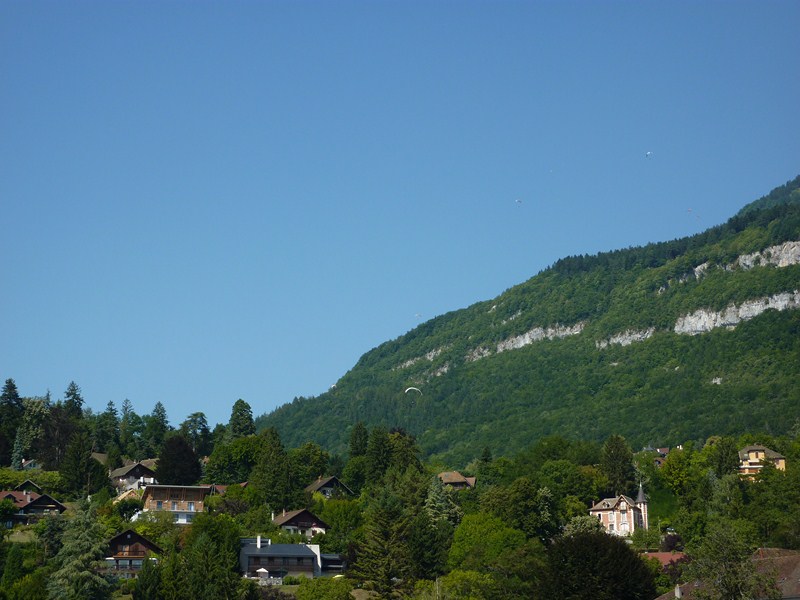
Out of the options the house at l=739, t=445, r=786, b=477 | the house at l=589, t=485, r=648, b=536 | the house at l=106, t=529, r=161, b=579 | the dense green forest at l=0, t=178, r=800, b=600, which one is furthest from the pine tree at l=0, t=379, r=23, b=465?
the house at l=739, t=445, r=786, b=477

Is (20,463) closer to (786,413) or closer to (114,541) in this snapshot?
(114,541)

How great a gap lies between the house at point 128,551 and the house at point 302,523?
13270 millimetres

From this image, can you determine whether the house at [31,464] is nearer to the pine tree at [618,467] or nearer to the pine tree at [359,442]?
the pine tree at [359,442]

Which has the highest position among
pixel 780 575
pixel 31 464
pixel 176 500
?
pixel 31 464

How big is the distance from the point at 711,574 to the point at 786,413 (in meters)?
125

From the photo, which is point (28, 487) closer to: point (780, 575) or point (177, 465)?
point (177, 465)

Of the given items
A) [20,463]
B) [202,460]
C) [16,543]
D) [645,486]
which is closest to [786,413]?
[645,486]

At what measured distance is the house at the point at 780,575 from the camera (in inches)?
3051

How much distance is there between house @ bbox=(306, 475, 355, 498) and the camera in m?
136

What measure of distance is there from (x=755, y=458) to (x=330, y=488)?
4536 centimetres

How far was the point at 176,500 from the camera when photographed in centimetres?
12719

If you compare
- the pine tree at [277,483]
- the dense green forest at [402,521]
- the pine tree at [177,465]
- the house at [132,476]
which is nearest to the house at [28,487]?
the dense green forest at [402,521]

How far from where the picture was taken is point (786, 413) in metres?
190

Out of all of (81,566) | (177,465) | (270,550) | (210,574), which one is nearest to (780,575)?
(210,574)
